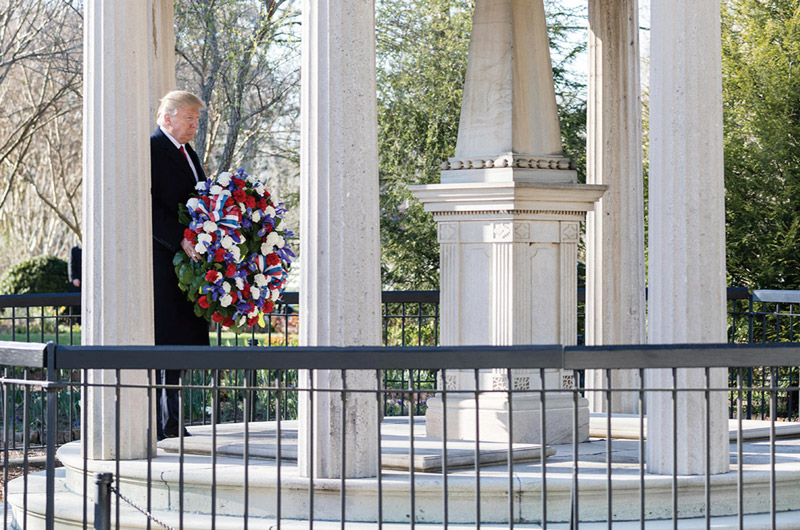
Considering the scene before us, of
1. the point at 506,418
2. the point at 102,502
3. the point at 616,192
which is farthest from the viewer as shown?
the point at 616,192

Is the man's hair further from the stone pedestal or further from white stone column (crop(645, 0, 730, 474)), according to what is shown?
white stone column (crop(645, 0, 730, 474))

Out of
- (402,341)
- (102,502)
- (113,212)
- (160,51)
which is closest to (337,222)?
(113,212)

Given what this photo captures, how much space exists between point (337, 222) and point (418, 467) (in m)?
1.40

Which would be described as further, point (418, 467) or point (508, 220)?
point (508, 220)

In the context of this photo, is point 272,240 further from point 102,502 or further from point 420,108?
point 420,108

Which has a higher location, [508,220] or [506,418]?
[508,220]

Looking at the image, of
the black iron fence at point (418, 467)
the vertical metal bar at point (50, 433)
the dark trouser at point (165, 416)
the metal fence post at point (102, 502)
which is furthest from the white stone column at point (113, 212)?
the metal fence post at point (102, 502)

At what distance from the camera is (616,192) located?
29.3 ft

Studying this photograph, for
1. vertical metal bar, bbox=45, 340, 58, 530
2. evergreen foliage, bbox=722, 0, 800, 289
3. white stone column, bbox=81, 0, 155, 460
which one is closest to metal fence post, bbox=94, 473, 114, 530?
vertical metal bar, bbox=45, 340, 58, 530

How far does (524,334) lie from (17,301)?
4.48 m

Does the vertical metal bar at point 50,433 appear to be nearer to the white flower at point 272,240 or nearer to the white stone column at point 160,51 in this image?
the white flower at point 272,240

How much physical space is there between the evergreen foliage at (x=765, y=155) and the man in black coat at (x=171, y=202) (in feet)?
26.4

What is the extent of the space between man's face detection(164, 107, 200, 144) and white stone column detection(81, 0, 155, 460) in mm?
595

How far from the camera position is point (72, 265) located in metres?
18.5
